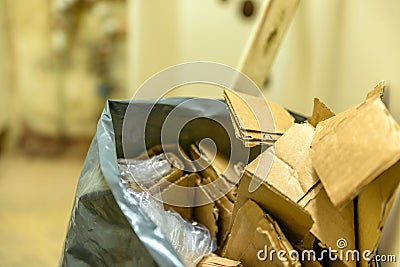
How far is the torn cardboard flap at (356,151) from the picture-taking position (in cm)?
68

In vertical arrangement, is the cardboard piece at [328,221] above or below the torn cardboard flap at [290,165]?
below

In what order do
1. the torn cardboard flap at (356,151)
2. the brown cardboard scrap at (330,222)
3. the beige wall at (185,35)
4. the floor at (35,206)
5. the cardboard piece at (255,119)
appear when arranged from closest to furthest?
the torn cardboard flap at (356,151)
the brown cardboard scrap at (330,222)
the cardboard piece at (255,119)
the floor at (35,206)
the beige wall at (185,35)

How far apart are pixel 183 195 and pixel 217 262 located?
0.68ft

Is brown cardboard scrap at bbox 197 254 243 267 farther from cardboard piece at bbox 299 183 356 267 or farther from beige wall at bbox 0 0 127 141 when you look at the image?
beige wall at bbox 0 0 127 141

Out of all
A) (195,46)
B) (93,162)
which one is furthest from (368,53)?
(195,46)

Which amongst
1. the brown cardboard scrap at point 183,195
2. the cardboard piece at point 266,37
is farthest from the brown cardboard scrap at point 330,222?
the cardboard piece at point 266,37

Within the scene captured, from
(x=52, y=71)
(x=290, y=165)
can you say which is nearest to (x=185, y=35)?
(x=52, y=71)

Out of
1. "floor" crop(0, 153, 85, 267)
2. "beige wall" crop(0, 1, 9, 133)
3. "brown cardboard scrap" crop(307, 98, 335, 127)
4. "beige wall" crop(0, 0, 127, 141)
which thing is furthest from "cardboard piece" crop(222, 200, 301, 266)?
"beige wall" crop(0, 1, 9, 133)

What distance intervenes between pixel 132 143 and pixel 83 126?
1867 millimetres

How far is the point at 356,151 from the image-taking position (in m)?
0.73

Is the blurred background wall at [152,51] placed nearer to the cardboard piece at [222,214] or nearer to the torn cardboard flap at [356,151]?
the torn cardboard flap at [356,151]

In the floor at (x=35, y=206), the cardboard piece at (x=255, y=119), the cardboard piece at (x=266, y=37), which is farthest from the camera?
the floor at (x=35, y=206)

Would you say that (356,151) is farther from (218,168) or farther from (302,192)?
(218,168)

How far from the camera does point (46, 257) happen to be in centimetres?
176
